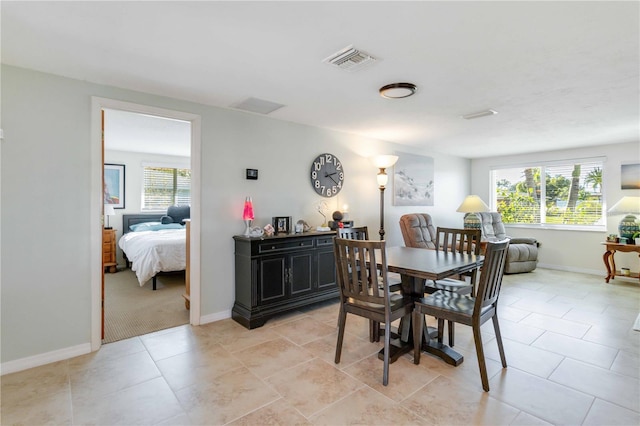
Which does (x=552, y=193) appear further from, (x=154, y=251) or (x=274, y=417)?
(x=154, y=251)

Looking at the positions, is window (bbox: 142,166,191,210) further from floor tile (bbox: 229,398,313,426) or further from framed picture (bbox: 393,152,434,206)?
floor tile (bbox: 229,398,313,426)

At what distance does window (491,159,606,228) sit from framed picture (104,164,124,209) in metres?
7.77

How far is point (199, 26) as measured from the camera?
191 centimetres

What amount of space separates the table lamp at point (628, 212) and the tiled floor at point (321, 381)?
7.84 feet

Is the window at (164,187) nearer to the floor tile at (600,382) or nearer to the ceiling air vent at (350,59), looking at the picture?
the ceiling air vent at (350,59)

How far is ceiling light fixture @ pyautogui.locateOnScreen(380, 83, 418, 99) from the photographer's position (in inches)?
109

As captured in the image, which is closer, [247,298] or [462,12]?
[462,12]

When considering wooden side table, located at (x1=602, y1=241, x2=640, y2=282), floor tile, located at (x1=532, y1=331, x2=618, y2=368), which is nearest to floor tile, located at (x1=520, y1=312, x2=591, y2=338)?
floor tile, located at (x1=532, y1=331, x2=618, y2=368)

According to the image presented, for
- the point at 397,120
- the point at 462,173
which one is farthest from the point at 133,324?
the point at 462,173

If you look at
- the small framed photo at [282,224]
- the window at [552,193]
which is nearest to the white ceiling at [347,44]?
the small framed photo at [282,224]

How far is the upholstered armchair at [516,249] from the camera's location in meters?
5.62

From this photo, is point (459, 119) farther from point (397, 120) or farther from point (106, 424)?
point (106, 424)

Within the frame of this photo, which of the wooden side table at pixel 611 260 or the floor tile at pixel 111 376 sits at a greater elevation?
the wooden side table at pixel 611 260

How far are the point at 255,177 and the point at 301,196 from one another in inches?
28.5
